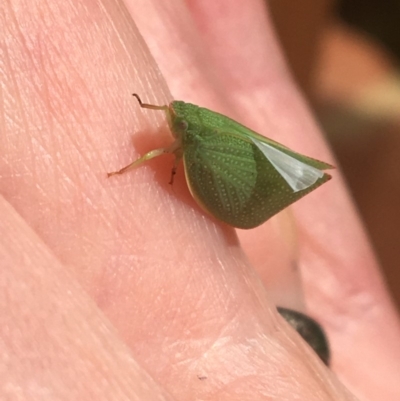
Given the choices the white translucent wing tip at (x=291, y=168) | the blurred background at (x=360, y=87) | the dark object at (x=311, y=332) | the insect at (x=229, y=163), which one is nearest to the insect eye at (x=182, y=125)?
the insect at (x=229, y=163)

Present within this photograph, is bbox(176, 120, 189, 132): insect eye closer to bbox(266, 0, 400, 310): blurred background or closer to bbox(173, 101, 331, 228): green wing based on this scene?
bbox(173, 101, 331, 228): green wing

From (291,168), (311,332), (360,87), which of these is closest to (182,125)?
(291,168)

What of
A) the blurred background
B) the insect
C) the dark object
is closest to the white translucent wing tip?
the insect

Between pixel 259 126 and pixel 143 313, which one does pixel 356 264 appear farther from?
pixel 143 313

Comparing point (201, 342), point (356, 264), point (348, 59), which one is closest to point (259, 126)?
point (356, 264)

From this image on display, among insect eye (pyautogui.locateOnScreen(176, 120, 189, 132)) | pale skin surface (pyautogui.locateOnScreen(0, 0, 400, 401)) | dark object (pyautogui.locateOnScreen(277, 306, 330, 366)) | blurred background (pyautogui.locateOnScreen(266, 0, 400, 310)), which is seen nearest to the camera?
pale skin surface (pyautogui.locateOnScreen(0, 0, 400, 401))

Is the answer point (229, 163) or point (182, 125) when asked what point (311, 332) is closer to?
point (229, 163)
